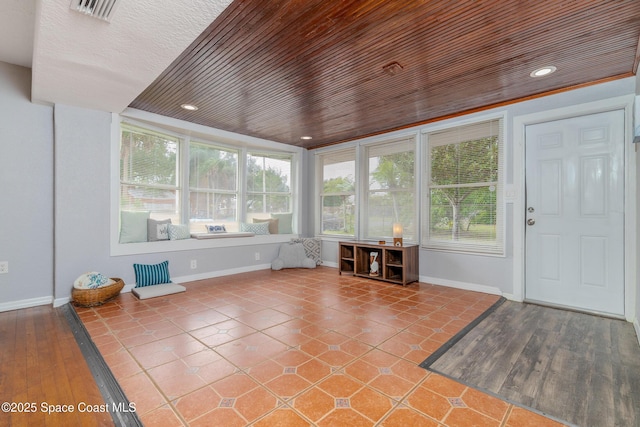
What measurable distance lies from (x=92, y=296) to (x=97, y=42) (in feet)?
8.34

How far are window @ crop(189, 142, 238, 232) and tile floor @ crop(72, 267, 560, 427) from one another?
1.75m

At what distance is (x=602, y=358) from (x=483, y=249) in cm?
182

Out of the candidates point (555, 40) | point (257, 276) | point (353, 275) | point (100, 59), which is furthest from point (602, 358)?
point (100, 59)

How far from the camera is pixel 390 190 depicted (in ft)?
16.2

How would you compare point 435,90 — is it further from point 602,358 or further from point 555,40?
point 602,358

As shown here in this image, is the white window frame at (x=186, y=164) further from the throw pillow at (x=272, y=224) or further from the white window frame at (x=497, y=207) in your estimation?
the white window frame at (x=497, y=207)

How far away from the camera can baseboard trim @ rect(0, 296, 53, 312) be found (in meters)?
3.15

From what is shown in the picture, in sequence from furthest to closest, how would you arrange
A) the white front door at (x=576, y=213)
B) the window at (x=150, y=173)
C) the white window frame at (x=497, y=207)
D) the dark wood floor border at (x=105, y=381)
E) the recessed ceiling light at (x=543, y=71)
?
the window at (x=150, y=173)
the white window frame at (x=497, y=207)
the white front door at (x=576, y=213)
the recessed ceiling light at (x=543, y=71)
the dark wood floor border at (x=105, y=381)

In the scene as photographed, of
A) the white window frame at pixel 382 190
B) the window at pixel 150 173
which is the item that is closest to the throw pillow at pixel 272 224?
the window at pixel 150 173

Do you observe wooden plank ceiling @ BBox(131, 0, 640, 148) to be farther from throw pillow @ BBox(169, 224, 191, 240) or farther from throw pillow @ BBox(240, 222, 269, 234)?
throw pillow @ BBox(240, 222, 269, 234)

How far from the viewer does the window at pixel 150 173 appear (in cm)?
409

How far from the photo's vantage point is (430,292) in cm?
385

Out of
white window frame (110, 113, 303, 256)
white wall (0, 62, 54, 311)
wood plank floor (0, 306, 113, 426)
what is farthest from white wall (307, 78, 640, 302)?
white wall (0, 62, 54, 311)

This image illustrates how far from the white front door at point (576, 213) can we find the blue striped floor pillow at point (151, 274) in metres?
4.68
